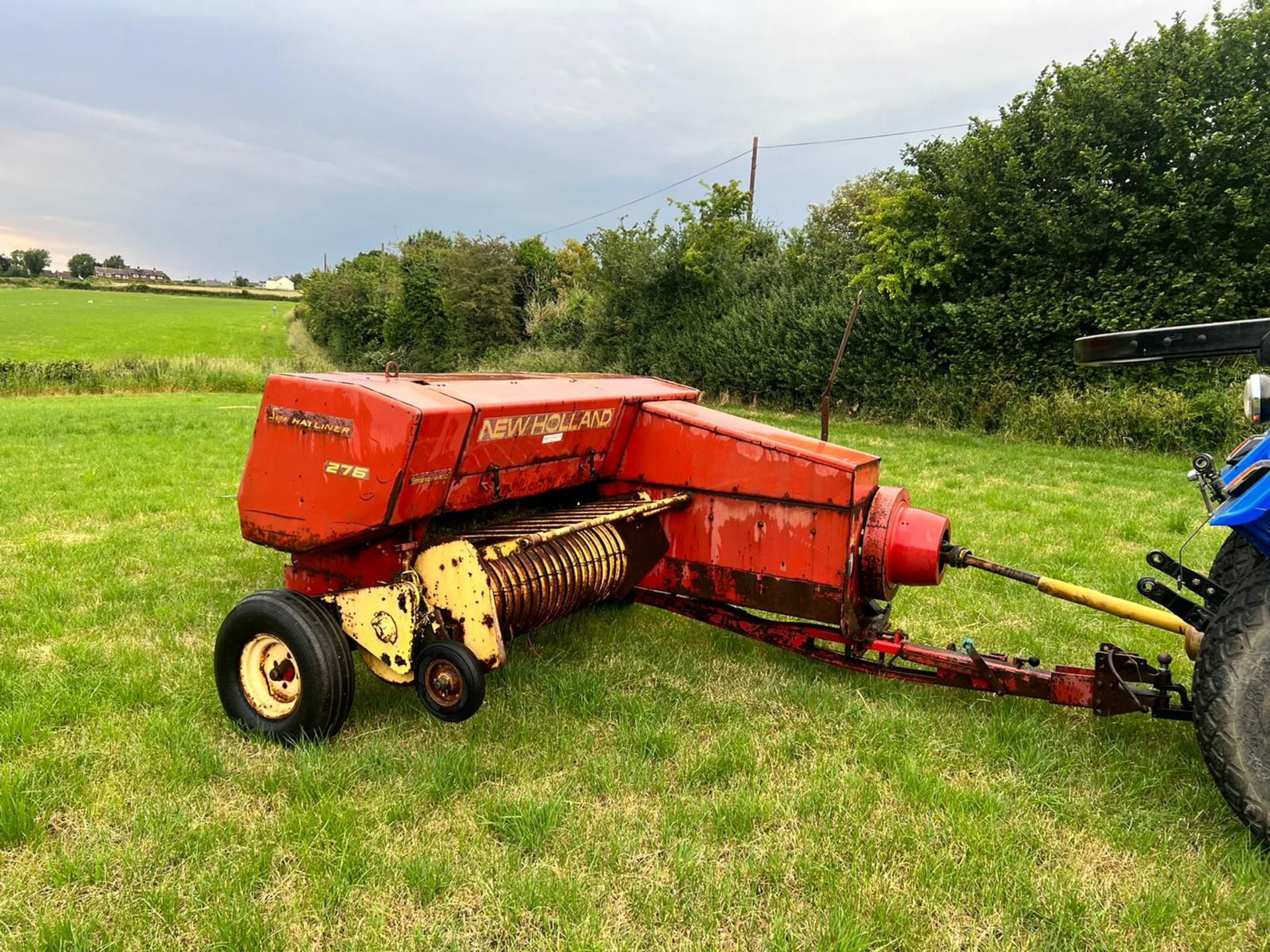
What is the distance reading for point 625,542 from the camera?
12.1 feet

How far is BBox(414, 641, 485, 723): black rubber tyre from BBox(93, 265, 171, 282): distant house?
130626 millimetres

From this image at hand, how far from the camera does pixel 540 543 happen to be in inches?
134

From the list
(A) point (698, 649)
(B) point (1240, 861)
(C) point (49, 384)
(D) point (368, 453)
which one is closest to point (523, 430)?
(D) point (368, 453)

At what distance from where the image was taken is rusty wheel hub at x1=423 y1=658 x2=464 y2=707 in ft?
8.96

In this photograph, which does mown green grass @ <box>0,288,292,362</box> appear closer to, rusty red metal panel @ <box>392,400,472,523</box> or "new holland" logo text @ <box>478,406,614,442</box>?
"new holland" logo text @ <box>478,406,614,442</box>

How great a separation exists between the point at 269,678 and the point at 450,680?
834mm

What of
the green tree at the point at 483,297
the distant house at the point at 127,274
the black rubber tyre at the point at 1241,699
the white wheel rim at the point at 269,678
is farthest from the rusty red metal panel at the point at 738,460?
the distant house at the point at 127,274

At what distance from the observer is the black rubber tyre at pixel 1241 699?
2.26m

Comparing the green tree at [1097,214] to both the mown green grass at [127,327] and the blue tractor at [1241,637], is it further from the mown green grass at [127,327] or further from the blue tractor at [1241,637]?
the mown green grass at [127,327]

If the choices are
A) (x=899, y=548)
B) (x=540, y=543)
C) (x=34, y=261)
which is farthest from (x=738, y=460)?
(x=34, y=261)

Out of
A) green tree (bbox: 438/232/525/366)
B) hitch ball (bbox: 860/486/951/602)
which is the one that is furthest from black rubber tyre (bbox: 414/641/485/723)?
green tree (bbox: 438/232/525/366)

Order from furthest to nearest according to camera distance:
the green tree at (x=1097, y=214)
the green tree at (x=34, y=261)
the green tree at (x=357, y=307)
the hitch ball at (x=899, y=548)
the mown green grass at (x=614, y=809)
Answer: the green tree at (x=34, y=261)
the green tree at (x=357, y=307)
the green tree at (x=1097, y=214)
the hitch ball at (x=899, y=548)
the mown green grass at (x=614, y=809)

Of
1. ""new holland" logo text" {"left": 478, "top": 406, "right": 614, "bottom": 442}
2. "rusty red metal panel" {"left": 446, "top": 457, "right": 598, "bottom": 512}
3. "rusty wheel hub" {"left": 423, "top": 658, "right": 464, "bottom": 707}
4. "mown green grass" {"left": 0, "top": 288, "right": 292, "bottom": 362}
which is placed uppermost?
"mown green grass" {"left": 0, "top": 288, "right": 292, "bottom": 362}

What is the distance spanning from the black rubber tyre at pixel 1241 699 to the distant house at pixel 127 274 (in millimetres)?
132166
